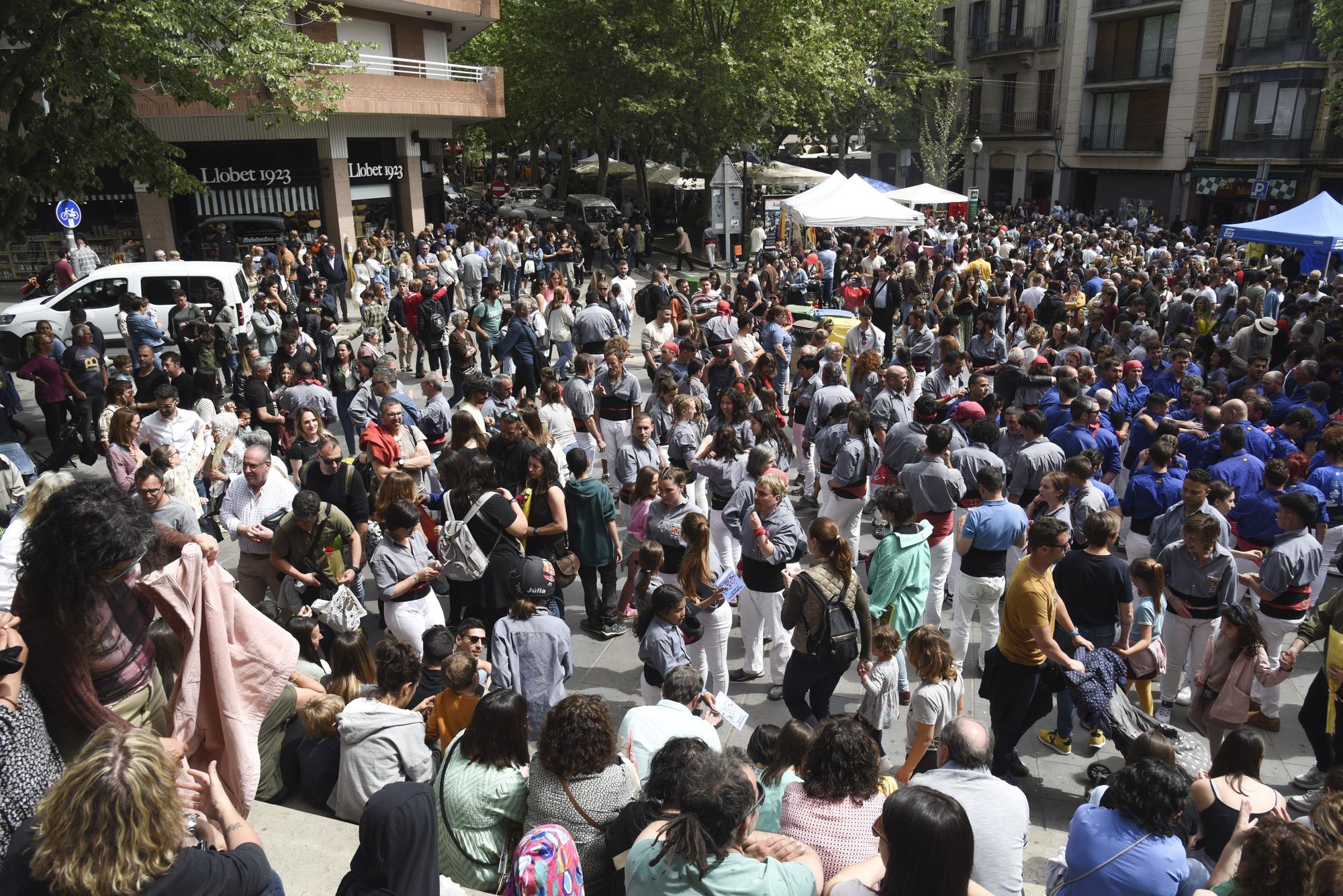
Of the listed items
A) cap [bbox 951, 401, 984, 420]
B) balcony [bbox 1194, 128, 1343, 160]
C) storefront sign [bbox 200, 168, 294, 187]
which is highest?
balcony [bbox 1194, 128, 1343, 160]

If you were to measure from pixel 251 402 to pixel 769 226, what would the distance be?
25.5 metres

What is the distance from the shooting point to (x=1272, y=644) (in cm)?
621

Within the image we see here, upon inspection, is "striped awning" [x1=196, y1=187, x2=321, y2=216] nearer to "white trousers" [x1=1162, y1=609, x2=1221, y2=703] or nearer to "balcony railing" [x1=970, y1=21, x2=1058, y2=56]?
"white trousers" [x1=1162, y1=609, x2=1221, y2=703]

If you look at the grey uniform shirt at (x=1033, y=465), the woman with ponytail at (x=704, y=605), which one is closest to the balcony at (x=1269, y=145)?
the grey uniform shirt at (x=1033, y=465)

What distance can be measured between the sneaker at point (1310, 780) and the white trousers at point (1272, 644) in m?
0.52

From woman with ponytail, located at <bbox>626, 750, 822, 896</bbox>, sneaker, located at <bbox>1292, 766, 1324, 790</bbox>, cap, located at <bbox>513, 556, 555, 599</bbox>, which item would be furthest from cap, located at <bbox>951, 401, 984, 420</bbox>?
woman with ponytail, located at <bbox>626, 750, 822, 896</bbox>

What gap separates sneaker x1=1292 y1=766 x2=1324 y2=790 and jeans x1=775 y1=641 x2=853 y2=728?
2.73 m

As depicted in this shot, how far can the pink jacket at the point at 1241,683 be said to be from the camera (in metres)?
5.22

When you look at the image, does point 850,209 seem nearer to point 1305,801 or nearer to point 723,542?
point 723,542

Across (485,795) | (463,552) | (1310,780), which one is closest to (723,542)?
(463,552)

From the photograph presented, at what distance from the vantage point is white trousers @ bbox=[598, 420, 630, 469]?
Answer: 971cm

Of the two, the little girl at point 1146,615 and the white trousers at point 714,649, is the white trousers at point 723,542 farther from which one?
the little girl at point 1146,615

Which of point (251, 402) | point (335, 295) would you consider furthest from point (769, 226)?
point (251, 402)

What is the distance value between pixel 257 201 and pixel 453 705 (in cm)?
2426
